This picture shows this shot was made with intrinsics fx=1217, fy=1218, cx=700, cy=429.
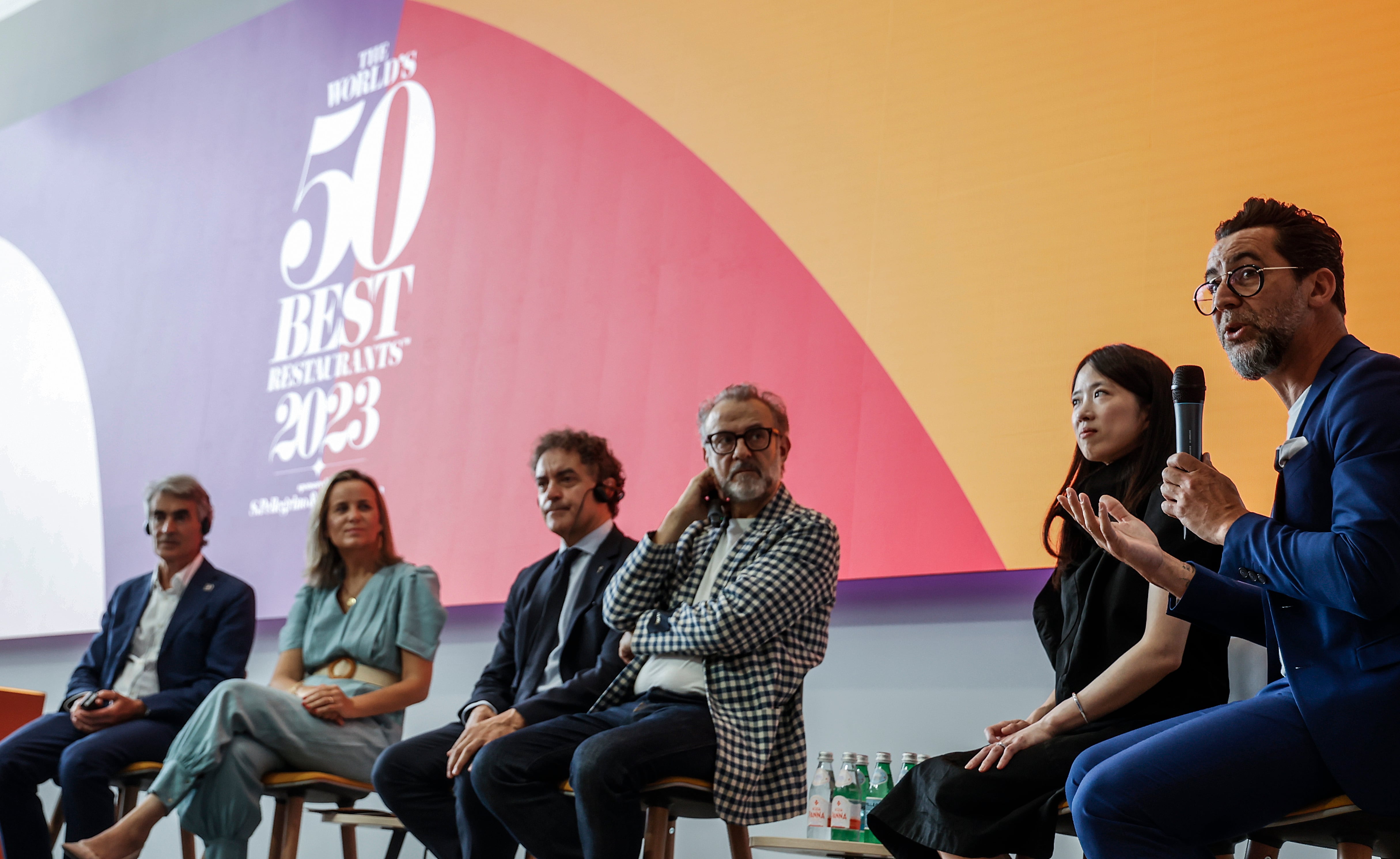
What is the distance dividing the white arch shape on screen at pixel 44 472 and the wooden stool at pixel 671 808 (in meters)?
3.65

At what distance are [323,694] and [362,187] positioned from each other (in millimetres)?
2385

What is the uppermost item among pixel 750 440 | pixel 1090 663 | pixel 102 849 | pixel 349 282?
pixel 349 282

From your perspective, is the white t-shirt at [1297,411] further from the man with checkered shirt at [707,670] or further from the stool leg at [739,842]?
the stool leg at [739,842]

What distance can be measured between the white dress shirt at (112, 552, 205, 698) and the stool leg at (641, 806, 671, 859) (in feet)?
6.60

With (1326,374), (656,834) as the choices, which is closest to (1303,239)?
(1326,374)

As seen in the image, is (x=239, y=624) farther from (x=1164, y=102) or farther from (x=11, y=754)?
(x=1164, y=102)

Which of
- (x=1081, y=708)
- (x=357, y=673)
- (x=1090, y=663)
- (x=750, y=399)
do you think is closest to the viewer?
(x=1081, y=708)

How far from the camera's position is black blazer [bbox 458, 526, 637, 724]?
2906mm

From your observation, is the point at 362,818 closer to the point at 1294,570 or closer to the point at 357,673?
the point at 357,673

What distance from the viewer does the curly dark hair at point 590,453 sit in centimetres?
335

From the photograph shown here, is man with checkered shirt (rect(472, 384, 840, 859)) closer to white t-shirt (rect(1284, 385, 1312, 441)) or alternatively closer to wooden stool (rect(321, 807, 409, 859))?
wooden stool (rect(321, 807, 409, 859))

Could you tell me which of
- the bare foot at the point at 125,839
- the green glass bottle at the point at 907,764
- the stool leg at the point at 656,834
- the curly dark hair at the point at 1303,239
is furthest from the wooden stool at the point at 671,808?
the curly dark hair at the point at 1303,239

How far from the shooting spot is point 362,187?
16.1 feet

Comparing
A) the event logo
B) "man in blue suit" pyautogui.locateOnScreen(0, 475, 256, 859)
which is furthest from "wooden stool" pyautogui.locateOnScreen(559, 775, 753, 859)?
the event logo
